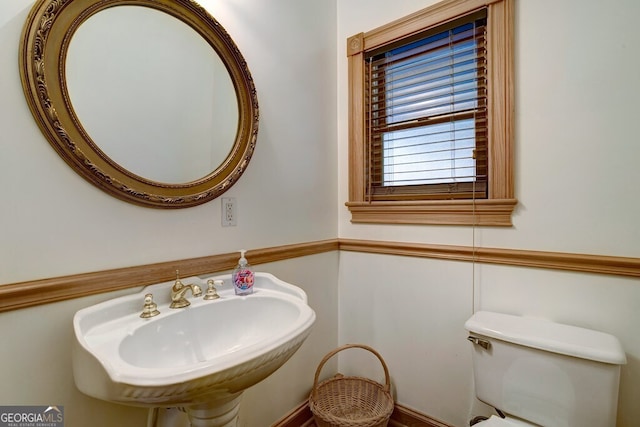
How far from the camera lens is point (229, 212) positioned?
1207mm

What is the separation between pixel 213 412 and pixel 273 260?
0.66 m

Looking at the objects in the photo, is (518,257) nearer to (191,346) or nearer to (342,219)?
(342,219)

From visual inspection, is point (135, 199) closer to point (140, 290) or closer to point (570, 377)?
point (140, 290)

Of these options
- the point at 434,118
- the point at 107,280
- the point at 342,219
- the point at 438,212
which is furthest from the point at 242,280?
the point at 434,118

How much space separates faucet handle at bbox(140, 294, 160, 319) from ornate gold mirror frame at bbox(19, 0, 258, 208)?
0.30 m

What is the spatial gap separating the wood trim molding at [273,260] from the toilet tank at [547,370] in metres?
0.24

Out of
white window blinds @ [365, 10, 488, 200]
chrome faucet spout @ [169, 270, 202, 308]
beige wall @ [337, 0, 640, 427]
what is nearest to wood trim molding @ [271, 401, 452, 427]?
beige wall @ [337, 0, 640, 427]

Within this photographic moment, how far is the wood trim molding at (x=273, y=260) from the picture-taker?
76 centimetres

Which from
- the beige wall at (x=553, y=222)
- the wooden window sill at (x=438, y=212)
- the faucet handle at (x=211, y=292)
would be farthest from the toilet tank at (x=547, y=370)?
the faucet handle at (x=211, y=292)

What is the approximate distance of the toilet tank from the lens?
2.97 feet

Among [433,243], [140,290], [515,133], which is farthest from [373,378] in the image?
[515,133]

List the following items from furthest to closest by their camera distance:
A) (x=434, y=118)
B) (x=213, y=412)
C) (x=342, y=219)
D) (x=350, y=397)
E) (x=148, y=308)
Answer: (x=342, y=219) < (x=350, y=397) < (x=434, y=118) < (x=148, y=308) < (x=213, y=412)

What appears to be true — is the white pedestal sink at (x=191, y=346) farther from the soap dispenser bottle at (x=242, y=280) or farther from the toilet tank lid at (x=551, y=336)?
the toilet tank lid at (x=551, y=336)

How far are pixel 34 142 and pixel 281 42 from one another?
1082 millimetres
